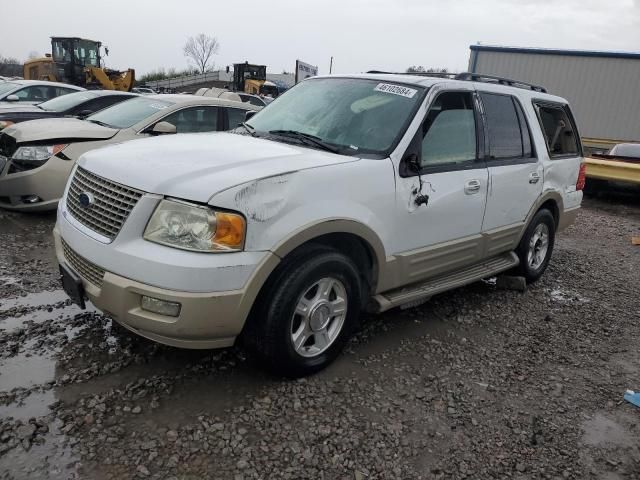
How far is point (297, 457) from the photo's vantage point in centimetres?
256

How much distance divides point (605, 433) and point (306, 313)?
6.12 feet

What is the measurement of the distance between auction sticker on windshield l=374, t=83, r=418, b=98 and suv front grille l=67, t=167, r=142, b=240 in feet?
6.47

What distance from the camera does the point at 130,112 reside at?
21.8 ft

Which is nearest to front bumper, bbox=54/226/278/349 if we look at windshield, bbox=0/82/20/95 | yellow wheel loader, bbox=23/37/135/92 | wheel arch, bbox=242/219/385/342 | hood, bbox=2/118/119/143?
wheel arch, bbox=242/219/385/342

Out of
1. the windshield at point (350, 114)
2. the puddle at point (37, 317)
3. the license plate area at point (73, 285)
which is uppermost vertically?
the windshield at point (350, 114)

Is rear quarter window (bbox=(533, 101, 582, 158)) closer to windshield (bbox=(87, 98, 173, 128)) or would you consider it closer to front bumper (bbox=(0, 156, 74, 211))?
windshield (bbox=(87, 98, 173, 128))

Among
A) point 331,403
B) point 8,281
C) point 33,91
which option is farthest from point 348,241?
point 33,91

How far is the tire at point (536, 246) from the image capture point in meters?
5.05

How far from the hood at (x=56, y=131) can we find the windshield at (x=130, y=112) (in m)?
0.25

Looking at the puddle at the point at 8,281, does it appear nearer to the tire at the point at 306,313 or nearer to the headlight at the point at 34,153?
the headlight at the point at 34,153

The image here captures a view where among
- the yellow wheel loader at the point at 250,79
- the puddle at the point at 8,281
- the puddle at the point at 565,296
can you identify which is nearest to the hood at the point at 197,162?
the puddle at the point at 8,281

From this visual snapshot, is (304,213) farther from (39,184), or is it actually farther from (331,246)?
(39,184)

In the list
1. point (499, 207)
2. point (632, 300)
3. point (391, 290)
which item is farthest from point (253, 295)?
point (632, 300)

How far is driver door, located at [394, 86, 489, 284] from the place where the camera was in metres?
3.50
